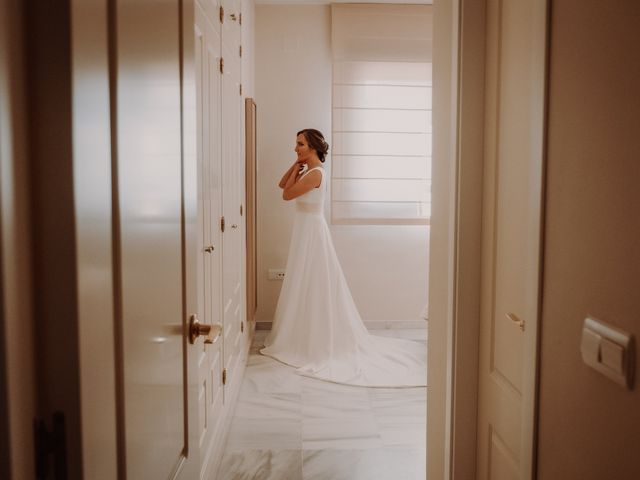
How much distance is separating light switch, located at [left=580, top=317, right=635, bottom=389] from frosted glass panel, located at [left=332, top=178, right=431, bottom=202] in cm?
399

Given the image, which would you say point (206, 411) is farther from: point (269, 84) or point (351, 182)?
point (269, 84)

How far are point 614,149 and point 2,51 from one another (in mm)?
851

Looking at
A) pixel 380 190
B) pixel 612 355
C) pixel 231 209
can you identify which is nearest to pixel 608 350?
pixel 612 355

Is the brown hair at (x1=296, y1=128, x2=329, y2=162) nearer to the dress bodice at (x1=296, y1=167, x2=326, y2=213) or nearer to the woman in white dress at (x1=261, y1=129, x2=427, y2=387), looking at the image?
the woman in white dress at (x1=261, y1=129, x2=427, y2=387)

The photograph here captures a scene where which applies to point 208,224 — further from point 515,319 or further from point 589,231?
point 589,231

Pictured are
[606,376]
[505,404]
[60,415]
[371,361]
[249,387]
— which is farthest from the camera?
[371,361]

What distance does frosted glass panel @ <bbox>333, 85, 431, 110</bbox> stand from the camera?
4832mm

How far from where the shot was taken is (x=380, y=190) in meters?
4.95

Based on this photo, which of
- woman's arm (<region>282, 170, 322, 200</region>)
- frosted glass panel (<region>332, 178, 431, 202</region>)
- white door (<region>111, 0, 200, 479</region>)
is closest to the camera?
white door (<region>111, 0, 200, 479</region>)

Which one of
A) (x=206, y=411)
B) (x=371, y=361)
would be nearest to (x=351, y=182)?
(x=371, y=361)

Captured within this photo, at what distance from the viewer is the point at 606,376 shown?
36.1 inches

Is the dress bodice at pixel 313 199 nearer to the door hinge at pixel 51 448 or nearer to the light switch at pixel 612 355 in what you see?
the light switch at pixel 612 355

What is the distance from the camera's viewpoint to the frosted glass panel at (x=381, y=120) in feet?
15.9

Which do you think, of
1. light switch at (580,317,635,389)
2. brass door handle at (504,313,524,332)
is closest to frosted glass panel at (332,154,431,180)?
brass door handle at (504,313,524,332)
